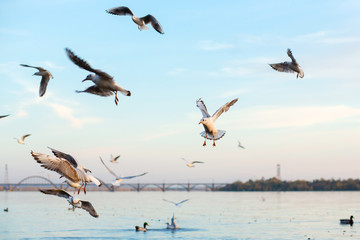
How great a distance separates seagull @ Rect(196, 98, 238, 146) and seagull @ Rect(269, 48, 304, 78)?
327cm

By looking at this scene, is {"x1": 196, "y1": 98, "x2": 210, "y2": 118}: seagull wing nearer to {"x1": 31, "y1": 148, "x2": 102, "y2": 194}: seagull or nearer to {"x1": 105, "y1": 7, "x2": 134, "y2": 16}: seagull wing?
{"x1": 105, "y1": 7, "x2": 134, "y2": 16}: seagull wing

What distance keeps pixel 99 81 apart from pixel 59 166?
2.78 meters

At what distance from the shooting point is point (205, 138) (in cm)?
1905

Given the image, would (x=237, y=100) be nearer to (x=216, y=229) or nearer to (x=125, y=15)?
(x=125, y=15)

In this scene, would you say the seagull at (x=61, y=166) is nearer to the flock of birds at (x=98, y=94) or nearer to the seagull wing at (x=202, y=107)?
the flock of birds at (x=98, y=94)

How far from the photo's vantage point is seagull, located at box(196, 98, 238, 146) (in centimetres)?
1911

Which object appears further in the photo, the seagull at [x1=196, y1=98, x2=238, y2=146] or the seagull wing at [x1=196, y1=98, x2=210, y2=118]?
the seagull wing at [x1=196, y1=98, x2=210, y2=118]

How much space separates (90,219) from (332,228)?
32.0 meters

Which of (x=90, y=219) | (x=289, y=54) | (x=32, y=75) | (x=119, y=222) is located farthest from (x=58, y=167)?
(x=90, y=219)

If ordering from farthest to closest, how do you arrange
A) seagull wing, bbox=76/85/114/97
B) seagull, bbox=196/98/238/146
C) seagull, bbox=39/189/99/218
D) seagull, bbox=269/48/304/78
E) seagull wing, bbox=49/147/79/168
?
1. seagull, bbox=269/48/304/78
2. seagull, bbox=196/98/238/146
3. seagull wing, bbox=76/85/114/97
4. seagull wing, bbox=49/147/79/168
5. seagull, bbox=39/189/99/218

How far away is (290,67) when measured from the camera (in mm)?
21953


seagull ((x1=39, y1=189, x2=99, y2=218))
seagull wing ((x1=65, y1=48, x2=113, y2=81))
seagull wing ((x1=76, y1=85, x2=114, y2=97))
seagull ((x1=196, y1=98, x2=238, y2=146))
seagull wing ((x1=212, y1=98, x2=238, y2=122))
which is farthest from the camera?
seagull wing ((x1=212, y1=98, x2=238, y2=122))

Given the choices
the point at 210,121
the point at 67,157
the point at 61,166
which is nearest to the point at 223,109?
the point at 210,121

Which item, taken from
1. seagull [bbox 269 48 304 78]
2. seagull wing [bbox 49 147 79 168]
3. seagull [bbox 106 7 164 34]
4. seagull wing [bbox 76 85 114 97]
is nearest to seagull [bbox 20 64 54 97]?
seagull wing [bbox 76 85 114 97]
